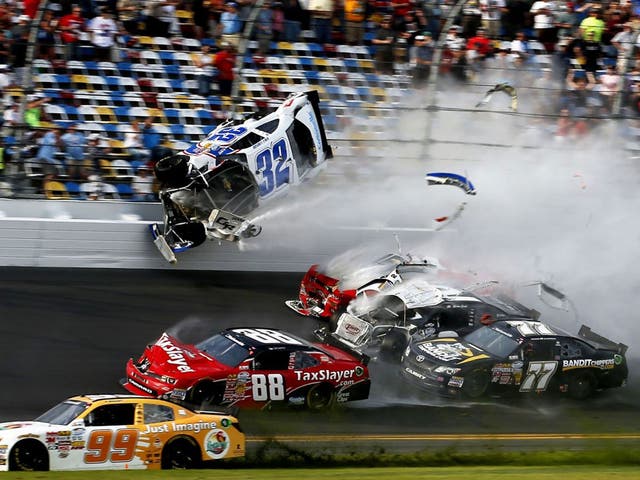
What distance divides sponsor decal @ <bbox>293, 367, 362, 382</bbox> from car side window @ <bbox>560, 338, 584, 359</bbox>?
114 inches

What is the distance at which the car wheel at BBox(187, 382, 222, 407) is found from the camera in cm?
1209

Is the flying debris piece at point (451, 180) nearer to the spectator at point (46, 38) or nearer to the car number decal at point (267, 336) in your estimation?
the car number decal at point (267, 336)

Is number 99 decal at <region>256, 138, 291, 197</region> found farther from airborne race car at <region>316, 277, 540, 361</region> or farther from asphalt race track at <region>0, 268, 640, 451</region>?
airborne race car at <region>316, 277, 540, 361</region>

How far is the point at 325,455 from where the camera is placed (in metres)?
10.9

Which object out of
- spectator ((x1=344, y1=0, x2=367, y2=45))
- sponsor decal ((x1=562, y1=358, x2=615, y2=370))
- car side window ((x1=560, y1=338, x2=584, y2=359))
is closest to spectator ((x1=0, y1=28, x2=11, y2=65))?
spectator ((x1=344, y1=0, x2=367, y2=45))

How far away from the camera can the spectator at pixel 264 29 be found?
19922 millimetres

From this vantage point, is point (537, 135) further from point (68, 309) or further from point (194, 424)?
point (194, 424)

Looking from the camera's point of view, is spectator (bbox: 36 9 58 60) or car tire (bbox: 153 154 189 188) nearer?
car tire (bbox: 153 154 189 188)

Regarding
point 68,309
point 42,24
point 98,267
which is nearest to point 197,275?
point 98,267

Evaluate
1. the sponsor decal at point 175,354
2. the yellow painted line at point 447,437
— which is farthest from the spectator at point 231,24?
the yellow painted line at point 447,437

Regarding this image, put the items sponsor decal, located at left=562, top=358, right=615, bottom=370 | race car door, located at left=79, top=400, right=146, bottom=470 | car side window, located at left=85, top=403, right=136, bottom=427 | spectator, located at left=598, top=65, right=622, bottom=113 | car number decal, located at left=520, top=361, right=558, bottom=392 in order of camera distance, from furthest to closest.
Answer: spectator, located at left=598, top=65, right=622, bottom=113, sponsor decal, located at left=562, top=358, right=615, bottom=370, car number decal, located at left=520, top=361, right=558, bottom=392, car side window, located at left=85, top=403, right=136, bottom=427, race car door, located at left=79, top=400, right=146, bottom=470

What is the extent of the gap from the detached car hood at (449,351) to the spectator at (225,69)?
709 cm

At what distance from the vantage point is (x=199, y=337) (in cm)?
1546

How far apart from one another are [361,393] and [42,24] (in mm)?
9420
